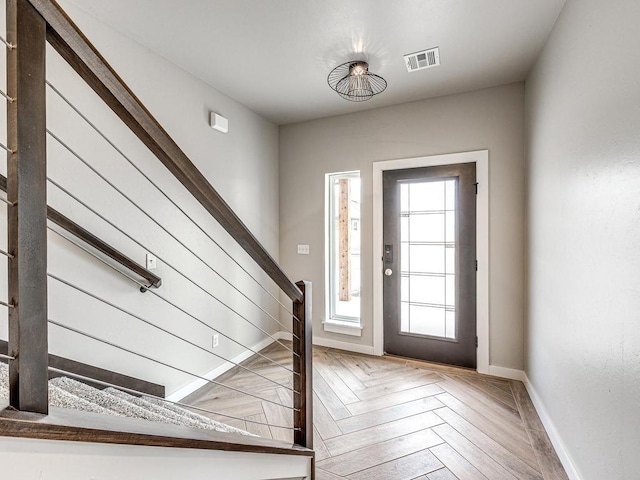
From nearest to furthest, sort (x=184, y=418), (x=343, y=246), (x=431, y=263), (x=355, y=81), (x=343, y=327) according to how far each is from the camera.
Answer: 1. (x=184, y=418)
2. (x=355, y=81)
3. (x=431, y=263)
4. (x=343, y=327)
5. (x=343, y=246)

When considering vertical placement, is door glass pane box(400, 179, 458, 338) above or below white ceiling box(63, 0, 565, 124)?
below

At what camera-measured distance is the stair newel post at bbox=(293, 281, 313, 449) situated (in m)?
1.65

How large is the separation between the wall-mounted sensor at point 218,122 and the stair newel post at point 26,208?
2434mm

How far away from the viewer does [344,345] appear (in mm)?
3740

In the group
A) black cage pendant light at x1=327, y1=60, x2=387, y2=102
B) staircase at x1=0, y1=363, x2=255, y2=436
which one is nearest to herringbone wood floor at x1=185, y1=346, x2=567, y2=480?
staircase at x1=0, y1=363, x2=255, y2=436

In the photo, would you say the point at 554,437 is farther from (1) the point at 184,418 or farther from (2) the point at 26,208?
(2) the point at 26,208

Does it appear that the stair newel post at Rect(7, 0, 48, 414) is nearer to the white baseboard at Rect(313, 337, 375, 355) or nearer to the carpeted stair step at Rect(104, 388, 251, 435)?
the carpeted stair step at Rect(104, 388, 251, 435)

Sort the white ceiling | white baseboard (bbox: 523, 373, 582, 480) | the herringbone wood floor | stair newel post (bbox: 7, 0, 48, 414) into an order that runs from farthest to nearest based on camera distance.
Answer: the white ceiling, the herringbone wood floor, white baseboard (bbox: 523, 373, 582, 480), stair newel post (bbox: 7, 0, 48, 414)

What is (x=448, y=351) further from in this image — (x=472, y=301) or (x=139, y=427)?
(x=139, y=427)

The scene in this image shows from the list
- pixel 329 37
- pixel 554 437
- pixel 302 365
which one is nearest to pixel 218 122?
pixel 329 37

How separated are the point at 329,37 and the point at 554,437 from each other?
10.1 feet

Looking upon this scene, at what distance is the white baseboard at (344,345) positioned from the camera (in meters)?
3.60

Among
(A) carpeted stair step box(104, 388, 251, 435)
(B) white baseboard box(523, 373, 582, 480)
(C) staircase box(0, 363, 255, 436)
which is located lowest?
(B) white baseboard box(523, 373, 582, 480)

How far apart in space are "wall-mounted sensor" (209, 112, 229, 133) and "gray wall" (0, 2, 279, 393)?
0.18 ft
